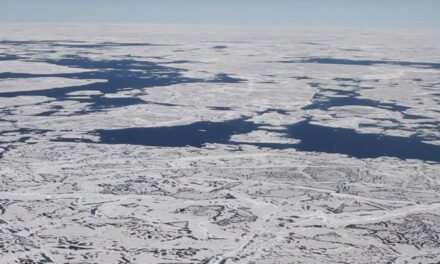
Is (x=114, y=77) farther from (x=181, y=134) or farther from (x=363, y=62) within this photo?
(x=363, y=62)

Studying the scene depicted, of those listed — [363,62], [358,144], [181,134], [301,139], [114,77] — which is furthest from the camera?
[363,62]

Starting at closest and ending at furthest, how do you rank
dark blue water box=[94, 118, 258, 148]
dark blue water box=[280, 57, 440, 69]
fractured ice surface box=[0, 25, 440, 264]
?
fractured ice surface box=[0, 25, 440, 264] → dark blue water box=[94, 118, 258, 148] → dark blue water box=[280, 57, 440, 69]

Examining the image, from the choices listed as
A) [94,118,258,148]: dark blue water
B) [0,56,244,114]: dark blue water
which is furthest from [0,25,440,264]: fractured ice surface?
Result: [0,56,244,114]: dark blue water

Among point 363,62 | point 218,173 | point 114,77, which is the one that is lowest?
point 218,173

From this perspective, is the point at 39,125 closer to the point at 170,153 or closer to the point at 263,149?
the point at 170,153

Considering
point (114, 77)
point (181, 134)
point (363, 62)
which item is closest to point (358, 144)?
point (181, 134)

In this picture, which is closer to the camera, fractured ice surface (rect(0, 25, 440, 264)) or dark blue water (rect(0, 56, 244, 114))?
fractured ice surface (rect(0, 25, 440, 264))

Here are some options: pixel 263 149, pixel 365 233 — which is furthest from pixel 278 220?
pixel 263 149

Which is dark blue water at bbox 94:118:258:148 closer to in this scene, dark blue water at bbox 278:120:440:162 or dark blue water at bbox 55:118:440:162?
dark blue water at bbox 55:118:440:162
